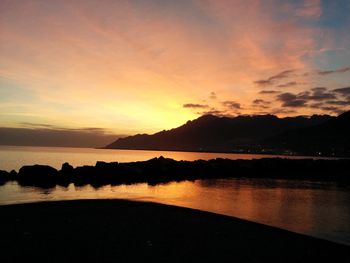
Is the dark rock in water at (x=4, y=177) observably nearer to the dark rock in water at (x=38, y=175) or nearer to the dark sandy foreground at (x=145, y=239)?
the dark rock in water at (x=38, y=175)

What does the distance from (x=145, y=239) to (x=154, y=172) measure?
1288 inches

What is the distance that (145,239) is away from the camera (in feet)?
35.6

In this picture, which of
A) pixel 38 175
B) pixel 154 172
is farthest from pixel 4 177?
pixel 154 172

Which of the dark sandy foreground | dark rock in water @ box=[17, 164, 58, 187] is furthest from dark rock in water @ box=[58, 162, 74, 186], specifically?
the dark sandy foreground

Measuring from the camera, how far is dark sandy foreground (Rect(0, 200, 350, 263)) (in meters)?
9.22

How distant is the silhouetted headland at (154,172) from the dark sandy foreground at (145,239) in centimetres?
1789

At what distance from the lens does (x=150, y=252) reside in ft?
31.3

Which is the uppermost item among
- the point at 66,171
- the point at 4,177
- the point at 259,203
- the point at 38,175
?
the point at 66,171

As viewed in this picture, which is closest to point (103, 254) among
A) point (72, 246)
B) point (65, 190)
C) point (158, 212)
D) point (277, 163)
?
point (72, 246)

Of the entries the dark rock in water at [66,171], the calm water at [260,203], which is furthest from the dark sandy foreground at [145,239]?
the dark rock in water at [66,171]

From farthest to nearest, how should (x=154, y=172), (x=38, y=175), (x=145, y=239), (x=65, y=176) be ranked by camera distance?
(x=154, y=172) → (x=65, y=176) → (x=38, y=175) → (x=145, y=239)

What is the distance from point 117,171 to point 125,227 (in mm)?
25974

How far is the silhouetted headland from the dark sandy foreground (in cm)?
1789

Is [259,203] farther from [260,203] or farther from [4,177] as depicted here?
[4,177]
